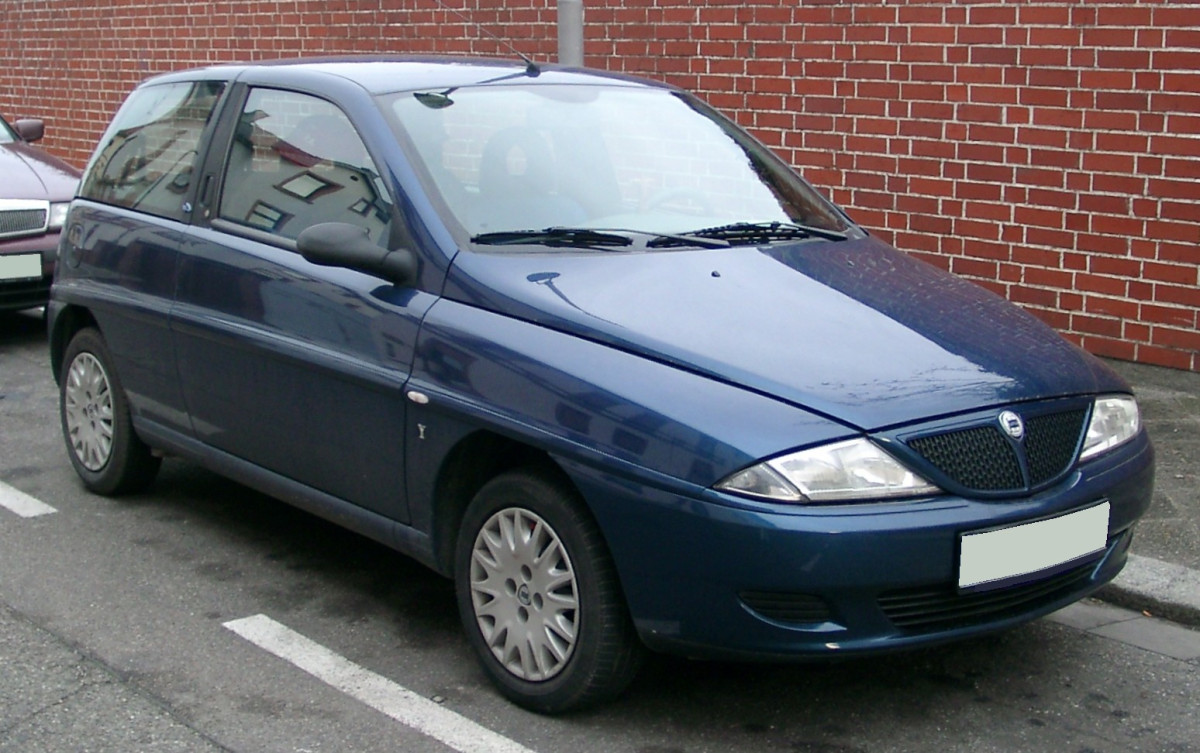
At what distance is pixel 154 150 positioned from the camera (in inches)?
232

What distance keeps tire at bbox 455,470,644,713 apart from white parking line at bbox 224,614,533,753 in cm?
18

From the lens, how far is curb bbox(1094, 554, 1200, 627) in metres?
4.87

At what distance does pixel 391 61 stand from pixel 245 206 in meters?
0.71

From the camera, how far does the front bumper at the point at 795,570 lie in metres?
3.59

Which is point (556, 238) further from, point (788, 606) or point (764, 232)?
point (788, 606)

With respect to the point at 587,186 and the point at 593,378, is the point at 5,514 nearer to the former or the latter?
the point at 587,186

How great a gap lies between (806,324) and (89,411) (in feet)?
10.9

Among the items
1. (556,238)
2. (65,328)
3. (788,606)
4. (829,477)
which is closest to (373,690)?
(788,606)

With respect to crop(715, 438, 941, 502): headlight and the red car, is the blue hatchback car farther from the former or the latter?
the red car

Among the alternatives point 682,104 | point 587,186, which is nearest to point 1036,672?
point 587,186

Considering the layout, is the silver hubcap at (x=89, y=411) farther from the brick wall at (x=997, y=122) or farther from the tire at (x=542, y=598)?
the brick wall at (x=997, y=122)

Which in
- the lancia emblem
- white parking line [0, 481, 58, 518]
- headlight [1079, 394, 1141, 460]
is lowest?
white parking line [0, 481, 58, 518]

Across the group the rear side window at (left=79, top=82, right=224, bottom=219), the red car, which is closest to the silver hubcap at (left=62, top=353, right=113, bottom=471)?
the rear side window at (left=79, top=82, right=224, bottom=219)

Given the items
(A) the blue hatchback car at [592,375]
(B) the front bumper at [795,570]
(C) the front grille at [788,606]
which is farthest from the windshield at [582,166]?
(C) the front grille at [788,606]
